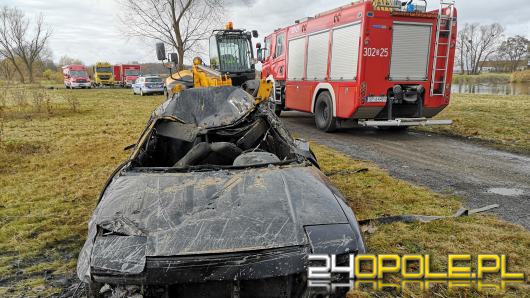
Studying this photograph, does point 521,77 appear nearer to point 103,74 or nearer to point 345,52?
point 345,52

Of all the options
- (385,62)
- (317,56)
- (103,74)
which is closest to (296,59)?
(317,56)

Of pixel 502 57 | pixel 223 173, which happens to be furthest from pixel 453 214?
pixel 502 57

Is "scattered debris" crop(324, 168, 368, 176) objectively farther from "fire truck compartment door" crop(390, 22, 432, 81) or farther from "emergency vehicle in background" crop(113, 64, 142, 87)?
"emergency vehicle in background" crop(113, 64, 142, 87)

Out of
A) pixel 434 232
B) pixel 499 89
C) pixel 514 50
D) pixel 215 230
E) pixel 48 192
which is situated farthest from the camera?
pixel 514 50

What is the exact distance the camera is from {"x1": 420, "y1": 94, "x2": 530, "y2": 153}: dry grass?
844 centimetres

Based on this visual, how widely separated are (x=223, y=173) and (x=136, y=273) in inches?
40.4

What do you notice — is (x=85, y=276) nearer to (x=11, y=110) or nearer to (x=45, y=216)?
(x=45, y=216)

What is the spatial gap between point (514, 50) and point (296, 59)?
222 ft

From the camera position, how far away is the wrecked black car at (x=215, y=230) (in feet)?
5.99

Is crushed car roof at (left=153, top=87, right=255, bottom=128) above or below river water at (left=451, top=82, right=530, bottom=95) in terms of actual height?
below

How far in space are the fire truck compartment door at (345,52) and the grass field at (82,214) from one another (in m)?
2.55

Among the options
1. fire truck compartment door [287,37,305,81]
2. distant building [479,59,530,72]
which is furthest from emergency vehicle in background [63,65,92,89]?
distant building [479,59,530,72]

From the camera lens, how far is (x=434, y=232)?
3.72m

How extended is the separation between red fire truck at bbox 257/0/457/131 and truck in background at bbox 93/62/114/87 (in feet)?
122
